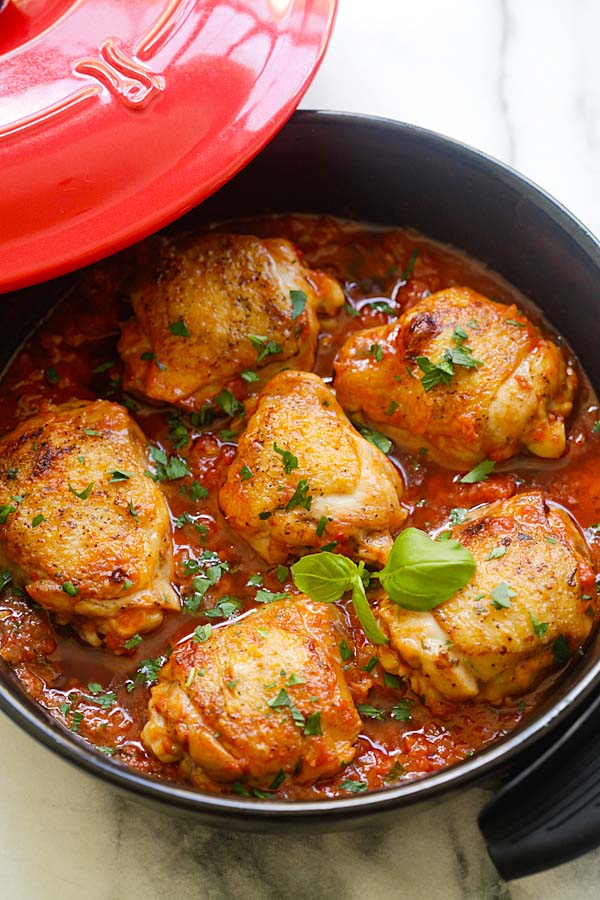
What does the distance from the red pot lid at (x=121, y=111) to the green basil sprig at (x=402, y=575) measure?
905mm

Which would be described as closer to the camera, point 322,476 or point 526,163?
point 322,476

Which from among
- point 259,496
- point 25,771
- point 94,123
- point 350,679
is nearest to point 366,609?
point 350,679

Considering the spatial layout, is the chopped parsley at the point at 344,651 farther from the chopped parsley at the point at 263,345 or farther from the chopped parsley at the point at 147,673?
the chopped parsley at the point at 263,345

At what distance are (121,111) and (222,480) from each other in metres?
0.97

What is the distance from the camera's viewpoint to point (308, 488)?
8.93ft

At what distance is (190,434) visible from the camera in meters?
3.03

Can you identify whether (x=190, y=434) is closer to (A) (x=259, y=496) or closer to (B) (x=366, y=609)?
(A) (x=259, y=496)

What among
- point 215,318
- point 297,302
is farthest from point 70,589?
point 297,302

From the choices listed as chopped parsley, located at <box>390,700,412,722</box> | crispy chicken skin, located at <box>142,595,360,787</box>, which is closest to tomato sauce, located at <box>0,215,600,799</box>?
chopped parsley, located at <box>390,700,412,722</box>

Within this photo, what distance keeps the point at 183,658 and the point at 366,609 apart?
45cm

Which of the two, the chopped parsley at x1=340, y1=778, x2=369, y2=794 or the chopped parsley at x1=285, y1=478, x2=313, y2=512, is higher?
the chopped parsley at x1=285, y1=478, x2=313, y2=512

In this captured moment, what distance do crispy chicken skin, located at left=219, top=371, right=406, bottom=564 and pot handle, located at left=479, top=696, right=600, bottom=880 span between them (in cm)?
66

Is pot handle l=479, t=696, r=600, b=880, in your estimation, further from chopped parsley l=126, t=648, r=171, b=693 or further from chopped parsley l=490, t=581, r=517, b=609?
chopped parsley l=126, t=648, r=171, b=693

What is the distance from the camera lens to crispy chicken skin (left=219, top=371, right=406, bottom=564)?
107 inches
